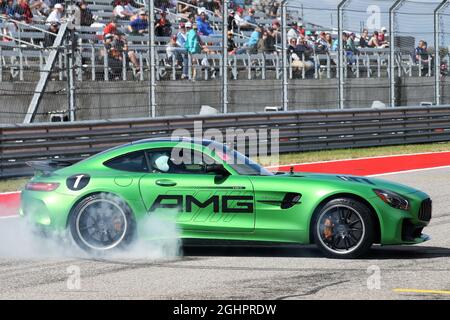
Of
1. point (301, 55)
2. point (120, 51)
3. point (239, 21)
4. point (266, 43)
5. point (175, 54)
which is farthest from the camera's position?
point (239, 21)

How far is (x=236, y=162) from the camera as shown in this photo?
964 centimetres

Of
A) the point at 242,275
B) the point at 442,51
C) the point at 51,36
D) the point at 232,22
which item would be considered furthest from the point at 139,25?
the point at 242,275

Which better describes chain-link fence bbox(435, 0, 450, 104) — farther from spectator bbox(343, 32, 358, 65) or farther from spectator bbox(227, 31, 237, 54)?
spectator bbox(227, 31, 237, 54)

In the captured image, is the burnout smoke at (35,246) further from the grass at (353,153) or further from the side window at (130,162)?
the grass at (353,153)

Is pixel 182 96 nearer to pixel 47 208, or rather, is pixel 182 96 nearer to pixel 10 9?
pixel 10 9

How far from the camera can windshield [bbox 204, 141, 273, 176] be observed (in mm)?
9553

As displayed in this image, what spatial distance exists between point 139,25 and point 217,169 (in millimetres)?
11274

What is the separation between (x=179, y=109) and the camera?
1969 centimetres

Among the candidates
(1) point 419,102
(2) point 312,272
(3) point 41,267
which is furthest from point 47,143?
(1) point 419,102

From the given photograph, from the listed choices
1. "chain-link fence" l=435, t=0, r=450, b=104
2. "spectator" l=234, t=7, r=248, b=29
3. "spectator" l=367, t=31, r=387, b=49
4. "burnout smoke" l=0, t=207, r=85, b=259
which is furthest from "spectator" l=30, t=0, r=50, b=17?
"burnout smoke" l=0, t=207, r=85, b=259

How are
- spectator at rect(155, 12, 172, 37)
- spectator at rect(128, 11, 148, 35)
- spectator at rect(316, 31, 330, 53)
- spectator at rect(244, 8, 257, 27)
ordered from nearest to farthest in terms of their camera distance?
1. spectator at rect(128, 11, 148, 35)
2. spectator at rect(155, 12, 172, 37)
3. spectator at rect(316, 31, 330, 53)
4. spectator at rect(244, 8, 257, 27)

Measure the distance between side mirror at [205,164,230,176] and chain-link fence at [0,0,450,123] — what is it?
24.1ft
